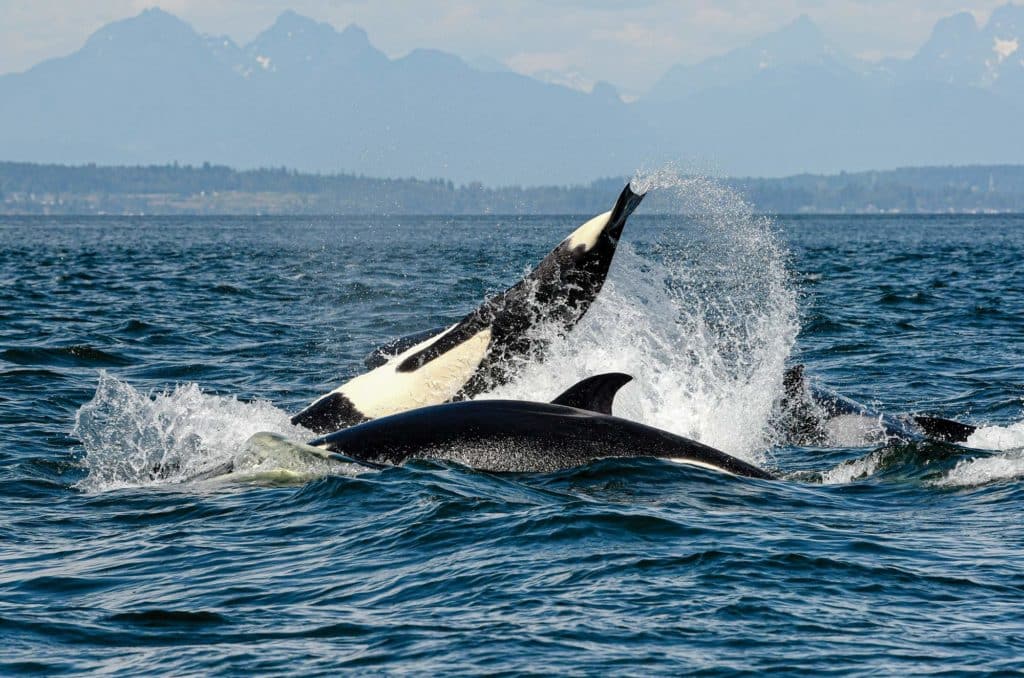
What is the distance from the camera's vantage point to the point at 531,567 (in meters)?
7.79

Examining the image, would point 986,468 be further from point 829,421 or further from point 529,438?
point 529,438

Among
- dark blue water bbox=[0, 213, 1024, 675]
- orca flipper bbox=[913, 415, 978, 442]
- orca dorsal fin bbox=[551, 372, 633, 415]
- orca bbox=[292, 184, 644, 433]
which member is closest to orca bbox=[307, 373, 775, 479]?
orca dorsal fin bbox=[551, 372, 633, 415]

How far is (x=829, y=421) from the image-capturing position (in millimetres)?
13117

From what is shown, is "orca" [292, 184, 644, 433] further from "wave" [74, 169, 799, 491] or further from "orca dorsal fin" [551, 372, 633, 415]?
"orca dorsal fin" [551, 372, 633, 415]

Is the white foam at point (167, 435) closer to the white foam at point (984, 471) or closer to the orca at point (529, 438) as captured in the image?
the orca at point (529, 438)

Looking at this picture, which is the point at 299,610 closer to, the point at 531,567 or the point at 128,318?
the point at 531,567

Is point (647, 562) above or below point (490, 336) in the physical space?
below

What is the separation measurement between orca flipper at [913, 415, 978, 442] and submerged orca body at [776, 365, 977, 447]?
32 centimetres

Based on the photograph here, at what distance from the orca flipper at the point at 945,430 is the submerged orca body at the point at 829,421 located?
0.32 m

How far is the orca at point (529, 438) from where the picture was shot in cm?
954

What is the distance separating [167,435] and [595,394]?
4389mm

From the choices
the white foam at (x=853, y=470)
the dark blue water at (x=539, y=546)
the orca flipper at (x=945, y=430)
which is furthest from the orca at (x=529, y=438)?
the orca flipper at (x=945, y=430)

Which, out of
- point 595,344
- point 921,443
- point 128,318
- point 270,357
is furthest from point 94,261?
point 921,443

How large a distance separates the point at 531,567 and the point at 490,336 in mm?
3678
